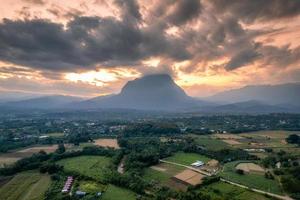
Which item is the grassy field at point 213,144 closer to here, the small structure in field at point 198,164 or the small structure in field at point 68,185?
the small structure in field at point 198,164

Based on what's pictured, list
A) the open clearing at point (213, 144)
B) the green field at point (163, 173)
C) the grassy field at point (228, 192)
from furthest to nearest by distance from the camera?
the open clearing at point (213, 144)
the green field at point (163, 173)
the grassy field at point (228, 192)

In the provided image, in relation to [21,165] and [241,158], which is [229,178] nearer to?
[241,158]

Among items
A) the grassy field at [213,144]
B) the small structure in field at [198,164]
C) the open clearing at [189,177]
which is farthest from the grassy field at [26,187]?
the grassy field at [213,144]

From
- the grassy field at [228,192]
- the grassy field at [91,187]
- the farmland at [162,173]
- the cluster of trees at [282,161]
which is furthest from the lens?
the cluster of trees at [282,161]

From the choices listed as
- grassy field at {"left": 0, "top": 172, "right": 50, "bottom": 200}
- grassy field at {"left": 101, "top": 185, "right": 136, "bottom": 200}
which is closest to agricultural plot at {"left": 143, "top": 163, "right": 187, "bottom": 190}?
grassy field at {"left": 101, "top": 185, "right": 136, "bottom": 200}

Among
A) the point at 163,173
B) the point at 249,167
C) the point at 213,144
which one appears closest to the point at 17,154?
the point at 163,173

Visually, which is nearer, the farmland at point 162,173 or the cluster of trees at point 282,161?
the farmland at point 162,173

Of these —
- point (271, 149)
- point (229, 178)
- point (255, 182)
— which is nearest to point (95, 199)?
point (229, 178)
